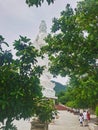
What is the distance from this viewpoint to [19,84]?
6957 mm

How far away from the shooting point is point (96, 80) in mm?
16156

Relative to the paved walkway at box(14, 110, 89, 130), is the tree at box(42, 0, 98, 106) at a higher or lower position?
higher

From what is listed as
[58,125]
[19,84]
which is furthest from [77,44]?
[58,125]

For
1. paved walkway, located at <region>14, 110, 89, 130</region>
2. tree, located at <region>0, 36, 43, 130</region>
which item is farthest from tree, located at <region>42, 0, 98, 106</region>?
tree, located at <region>0, 36, 43, 130</region>

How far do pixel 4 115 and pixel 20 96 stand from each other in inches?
20.2

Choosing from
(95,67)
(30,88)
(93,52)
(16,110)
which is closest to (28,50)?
(30,88)

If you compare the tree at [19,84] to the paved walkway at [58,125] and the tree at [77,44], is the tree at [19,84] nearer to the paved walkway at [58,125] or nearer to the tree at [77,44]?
the paved walkway at [58,125]

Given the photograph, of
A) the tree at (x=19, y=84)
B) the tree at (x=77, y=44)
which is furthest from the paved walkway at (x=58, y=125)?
the tree at (x=19, y=84)

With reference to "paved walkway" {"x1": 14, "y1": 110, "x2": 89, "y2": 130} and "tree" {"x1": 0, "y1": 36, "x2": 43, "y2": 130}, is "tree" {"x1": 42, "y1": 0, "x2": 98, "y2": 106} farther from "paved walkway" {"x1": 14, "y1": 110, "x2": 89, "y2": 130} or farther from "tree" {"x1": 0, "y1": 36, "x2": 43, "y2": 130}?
"tree" {"x1": 0, "y1": 36, "x2": 43, "y2": 130}

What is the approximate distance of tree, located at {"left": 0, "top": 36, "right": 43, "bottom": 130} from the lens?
6.71 meters

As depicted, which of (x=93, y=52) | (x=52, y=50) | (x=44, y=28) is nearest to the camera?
(x=93, y=52)

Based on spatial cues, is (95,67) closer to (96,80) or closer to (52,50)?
(96,80)

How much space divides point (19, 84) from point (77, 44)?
9.86 m

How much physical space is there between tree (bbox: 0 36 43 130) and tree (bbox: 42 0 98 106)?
8.39 m
